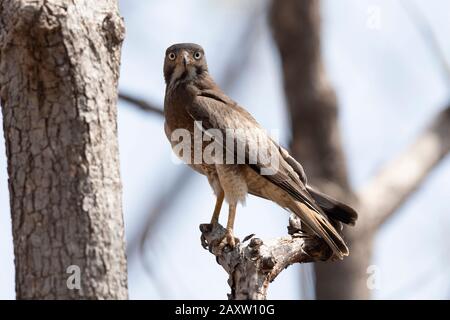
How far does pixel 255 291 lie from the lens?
4.82m

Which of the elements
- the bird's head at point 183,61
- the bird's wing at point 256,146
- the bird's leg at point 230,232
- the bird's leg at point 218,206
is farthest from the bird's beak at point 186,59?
the bird's leg at point 230,232

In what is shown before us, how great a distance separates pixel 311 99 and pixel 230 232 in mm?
4374

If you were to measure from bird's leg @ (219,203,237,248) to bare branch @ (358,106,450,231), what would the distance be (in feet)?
12.1

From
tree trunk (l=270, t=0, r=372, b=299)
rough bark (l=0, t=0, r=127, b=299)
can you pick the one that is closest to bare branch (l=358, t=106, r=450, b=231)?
tree trunk (l=270, t=0, r=372, b=299)

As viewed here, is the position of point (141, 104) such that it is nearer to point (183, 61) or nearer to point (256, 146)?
point (183, 61)

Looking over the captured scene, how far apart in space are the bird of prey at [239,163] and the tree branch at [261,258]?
0.47 meters

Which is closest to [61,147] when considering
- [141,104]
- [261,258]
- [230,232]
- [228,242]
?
[261,258]

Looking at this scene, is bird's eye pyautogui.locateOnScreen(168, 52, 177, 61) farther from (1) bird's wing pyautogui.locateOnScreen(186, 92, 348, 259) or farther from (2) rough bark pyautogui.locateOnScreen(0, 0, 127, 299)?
(2) rough bark pyautogui.locateOnScreen(0, 0, 127, 299)

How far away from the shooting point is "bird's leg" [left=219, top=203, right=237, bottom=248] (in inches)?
244

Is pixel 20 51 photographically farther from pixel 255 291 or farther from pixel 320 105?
pixel 320 105

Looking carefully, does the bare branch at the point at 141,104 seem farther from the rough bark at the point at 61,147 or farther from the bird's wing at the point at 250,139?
the rough bark at the point at 61,147

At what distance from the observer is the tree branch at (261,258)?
193 inches

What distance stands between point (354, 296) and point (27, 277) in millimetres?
6720

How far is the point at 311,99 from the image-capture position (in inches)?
416
